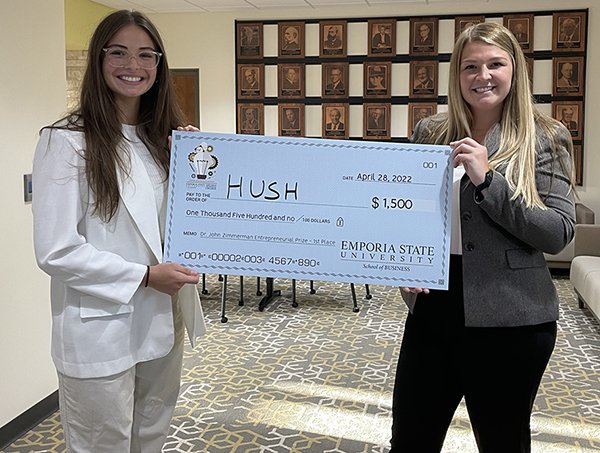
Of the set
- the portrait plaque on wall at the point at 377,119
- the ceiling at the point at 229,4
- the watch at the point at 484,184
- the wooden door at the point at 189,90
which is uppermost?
the ceiling at the point at 229,4

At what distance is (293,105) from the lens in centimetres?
823

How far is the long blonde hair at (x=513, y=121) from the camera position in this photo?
6.06ft

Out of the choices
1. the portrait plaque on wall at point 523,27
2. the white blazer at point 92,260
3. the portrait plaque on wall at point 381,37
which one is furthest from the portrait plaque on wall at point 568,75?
the white blazer at point 92,260

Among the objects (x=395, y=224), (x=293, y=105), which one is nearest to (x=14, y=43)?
(x=395, y=224)

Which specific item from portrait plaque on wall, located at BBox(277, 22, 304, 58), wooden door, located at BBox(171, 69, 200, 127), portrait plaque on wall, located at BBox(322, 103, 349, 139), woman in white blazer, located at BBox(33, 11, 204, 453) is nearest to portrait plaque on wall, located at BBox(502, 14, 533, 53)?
portrait plaque on wall, located at BBox(322, 103, 349, 139)

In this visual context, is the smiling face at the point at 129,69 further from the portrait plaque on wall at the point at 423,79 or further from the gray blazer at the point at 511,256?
the portrait plaque on wall at the point at 423,79

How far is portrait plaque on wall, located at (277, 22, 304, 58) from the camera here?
8070 millimetres

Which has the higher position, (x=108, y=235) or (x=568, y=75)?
(x=568, y=75)

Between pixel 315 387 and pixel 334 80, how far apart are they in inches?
191

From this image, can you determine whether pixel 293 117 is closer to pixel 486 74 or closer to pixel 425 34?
pixel 425 34

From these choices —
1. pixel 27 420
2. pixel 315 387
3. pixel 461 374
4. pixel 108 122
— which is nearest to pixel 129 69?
pixel 108 122

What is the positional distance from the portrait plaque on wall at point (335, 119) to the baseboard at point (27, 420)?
5225 millimetres

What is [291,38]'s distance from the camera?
8.10 metres

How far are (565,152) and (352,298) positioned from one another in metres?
4.46
